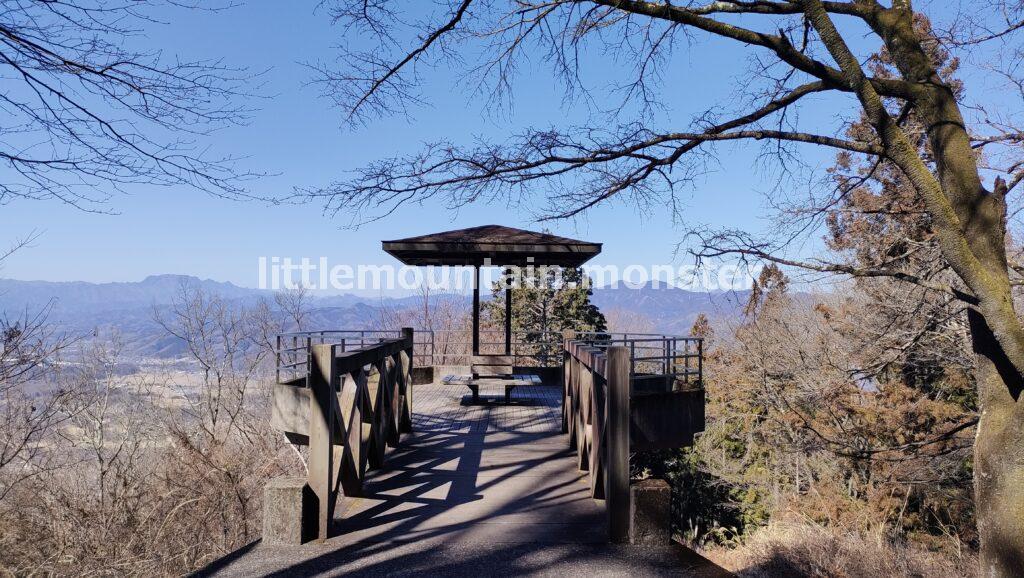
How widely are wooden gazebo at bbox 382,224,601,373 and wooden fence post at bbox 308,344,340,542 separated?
5.96m

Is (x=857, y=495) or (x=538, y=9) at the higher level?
(x=538, y=9)

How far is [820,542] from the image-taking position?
9.97 m

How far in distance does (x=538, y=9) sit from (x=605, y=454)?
4.40 metres

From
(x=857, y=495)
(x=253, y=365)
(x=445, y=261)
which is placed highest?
(x=445, y=261)

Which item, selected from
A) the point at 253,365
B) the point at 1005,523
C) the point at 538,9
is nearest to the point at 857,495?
the point at 1005,523

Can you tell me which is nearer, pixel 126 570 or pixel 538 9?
pixel 538 9

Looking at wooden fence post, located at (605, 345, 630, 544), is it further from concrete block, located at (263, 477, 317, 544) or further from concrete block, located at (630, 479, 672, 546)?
concrete block, located at (263, 477, 317, 544)

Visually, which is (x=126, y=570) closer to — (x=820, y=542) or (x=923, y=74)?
(x=820, y=542)

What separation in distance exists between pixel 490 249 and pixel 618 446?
6.56 m

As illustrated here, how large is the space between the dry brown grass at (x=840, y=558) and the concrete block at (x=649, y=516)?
6680mm

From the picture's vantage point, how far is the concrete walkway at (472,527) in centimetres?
339

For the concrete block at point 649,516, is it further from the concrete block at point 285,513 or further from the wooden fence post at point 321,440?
the concrete block at point 285,513

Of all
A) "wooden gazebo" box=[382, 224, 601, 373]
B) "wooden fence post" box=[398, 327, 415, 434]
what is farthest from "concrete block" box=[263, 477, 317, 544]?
"wooden gazebo" box=[382, 224, 601, 373]

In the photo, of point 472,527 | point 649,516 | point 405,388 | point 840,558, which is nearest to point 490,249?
point 405,388
